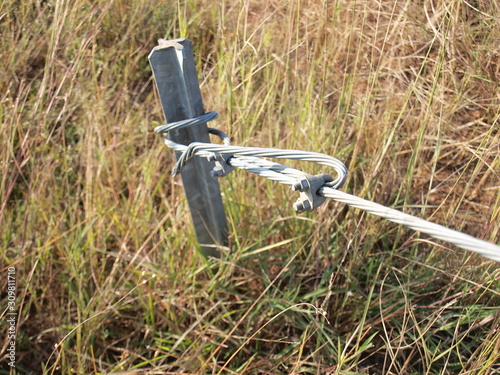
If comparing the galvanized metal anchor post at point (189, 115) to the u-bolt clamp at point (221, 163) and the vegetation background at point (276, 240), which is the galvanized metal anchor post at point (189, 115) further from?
the u-bolt clamp at point (221, 163)

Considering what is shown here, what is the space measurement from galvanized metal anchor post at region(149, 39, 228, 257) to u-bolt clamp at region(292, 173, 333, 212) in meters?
0.46

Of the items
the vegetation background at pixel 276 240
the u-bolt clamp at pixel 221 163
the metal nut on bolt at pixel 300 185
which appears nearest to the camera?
the metal nut on bolt at pixel 300 185

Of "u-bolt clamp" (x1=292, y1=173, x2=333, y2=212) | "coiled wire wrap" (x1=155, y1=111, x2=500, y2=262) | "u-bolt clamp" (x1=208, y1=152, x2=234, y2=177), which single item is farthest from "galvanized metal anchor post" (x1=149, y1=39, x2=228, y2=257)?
"u-bolt clamp" (x1=292, y1=173, x2=333, y2=212)

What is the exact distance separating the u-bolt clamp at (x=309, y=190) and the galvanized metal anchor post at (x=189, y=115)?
46 centimetres

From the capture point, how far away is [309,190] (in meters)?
0.91

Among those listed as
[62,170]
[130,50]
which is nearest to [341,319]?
[62,170]

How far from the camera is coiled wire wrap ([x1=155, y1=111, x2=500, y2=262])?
732mm

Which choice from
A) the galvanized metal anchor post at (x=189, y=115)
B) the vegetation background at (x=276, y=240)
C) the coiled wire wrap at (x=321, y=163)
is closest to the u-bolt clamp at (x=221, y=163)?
the coiled wire wrap at (x=321, y=163)

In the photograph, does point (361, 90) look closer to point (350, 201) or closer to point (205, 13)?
point (205, 13)

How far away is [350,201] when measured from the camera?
2.87ft

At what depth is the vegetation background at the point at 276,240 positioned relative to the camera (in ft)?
4.80

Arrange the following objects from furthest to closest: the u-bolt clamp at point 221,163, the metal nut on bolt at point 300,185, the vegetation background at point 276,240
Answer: the vegetation background at point 276,240, the u-bolt clamp at point 221,163, the metal nut on bolt at point 300,185

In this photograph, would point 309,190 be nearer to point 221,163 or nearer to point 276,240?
point 221,163

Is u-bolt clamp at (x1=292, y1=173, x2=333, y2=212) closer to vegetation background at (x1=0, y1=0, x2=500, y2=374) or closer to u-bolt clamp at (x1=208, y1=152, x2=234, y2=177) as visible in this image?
u-bolt clamp at (x1=208, y1=152, x2=234, y2=177)
